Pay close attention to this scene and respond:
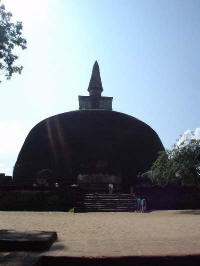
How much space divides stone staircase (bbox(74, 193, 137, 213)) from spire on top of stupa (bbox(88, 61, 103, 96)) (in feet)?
109

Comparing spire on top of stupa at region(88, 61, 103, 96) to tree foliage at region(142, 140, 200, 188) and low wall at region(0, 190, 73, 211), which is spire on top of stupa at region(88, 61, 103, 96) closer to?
low wall at region(0, 190, 73, 211)

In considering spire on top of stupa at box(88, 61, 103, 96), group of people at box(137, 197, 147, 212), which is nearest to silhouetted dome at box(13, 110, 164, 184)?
spire on top of stupa at box(88, 61, 103, 96)

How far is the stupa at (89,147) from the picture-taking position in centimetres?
4172

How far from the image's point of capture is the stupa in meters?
41.7

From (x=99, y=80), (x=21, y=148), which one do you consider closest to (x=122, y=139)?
(x=21, y=148)

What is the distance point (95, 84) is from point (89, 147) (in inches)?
644

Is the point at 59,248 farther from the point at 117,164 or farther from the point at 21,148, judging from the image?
the point at 21,148

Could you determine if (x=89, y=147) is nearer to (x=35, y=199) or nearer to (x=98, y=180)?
(x=98, y=180)

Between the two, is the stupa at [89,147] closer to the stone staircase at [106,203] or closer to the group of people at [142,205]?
the stone staircase at [106,203]

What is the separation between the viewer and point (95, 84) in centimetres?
5728

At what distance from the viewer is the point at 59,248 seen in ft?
16.7

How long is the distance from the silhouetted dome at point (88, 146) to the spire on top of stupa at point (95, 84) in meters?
11.4

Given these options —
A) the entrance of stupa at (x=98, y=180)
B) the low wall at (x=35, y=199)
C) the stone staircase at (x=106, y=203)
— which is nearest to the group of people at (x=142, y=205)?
the stone staircase at (x=106, y=203)

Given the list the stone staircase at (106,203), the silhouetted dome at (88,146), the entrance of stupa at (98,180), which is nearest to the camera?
the stone staircase at (106,203)
